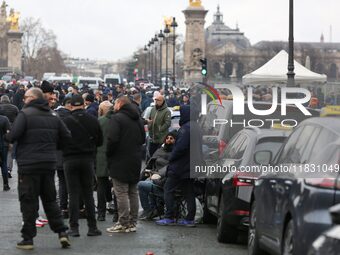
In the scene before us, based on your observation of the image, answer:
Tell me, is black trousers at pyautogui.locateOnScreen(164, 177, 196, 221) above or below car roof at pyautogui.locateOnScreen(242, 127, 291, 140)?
below

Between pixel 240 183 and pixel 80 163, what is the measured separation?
2.17 metres

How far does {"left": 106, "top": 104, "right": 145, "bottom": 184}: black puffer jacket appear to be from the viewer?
14.2 metres

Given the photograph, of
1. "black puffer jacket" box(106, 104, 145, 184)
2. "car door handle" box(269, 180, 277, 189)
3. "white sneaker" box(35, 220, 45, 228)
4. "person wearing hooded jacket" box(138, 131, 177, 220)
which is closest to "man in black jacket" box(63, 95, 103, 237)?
"black puffer jacket" box(106, 104, 145, 184)

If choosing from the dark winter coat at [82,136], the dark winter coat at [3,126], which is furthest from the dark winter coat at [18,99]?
the dark winter coat at [82,136]

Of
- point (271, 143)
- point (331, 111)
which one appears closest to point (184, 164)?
point (271, 143)

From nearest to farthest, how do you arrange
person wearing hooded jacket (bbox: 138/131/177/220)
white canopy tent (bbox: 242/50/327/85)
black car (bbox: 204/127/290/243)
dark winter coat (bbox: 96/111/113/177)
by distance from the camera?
black car (bbox: 204/127/290/243) → dark winter coat (bbox: 96/111/113/177) → person wearing hooded jacket (bbox: 138/131/177/220) → white canopy tent (bbox: 242/50/327/85)

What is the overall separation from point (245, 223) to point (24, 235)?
2700 millimetres

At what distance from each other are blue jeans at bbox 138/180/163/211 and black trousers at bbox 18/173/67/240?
3.33 m

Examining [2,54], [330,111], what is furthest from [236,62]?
[330,111]

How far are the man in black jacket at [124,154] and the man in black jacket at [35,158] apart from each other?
5.08 ft

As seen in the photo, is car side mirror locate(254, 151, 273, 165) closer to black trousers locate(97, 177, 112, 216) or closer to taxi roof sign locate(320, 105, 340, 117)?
taxi roof sign locate(320, 105, 340, 117)

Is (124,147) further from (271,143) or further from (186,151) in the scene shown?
(271,143)

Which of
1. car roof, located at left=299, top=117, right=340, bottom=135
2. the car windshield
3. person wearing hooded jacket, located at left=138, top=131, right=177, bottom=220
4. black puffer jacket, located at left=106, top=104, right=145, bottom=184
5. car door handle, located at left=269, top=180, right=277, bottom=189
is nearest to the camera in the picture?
car roof, located at left=299, top=117, right=340, bottom=135

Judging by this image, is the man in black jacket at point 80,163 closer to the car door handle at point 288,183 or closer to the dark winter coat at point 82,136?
the dark winter coat at point 82,136
